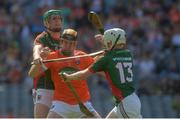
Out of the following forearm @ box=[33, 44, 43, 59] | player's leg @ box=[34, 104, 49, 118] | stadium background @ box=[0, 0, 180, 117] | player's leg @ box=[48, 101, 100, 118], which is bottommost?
stadium background @ box=[0, 0, 180, 117]

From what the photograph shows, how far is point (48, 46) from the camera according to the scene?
1232 cm

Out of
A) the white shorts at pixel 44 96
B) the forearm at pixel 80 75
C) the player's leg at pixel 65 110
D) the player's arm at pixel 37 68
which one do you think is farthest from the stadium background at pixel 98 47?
the forearm at pixel 80 75

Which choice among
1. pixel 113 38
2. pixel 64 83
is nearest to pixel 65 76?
pixel 64 83

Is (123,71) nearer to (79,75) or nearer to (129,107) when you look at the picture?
(129,107)

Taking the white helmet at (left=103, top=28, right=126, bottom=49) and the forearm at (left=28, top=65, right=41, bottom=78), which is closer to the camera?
the white helmet at (left=103, top=28, right=126, bottom=49)

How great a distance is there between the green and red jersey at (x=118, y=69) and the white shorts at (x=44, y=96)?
1238mm

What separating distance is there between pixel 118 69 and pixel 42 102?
1.55 m

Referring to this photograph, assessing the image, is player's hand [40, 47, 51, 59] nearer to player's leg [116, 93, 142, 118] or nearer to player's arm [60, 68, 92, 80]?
player's arm [60, 68, 92, 80]

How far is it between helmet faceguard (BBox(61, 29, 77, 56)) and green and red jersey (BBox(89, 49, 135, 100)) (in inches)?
28.3

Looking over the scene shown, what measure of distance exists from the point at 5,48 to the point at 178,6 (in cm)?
482

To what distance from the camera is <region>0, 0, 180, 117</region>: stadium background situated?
60.0 feet

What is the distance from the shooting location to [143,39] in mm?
20469

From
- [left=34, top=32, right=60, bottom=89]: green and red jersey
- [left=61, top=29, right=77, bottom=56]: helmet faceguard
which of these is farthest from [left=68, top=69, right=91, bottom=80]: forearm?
[left=34, top=32, right=60, bottom=89]: green and red jersey

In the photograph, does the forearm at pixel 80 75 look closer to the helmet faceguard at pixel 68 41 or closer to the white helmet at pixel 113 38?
the white helmet at pixel 113 38
